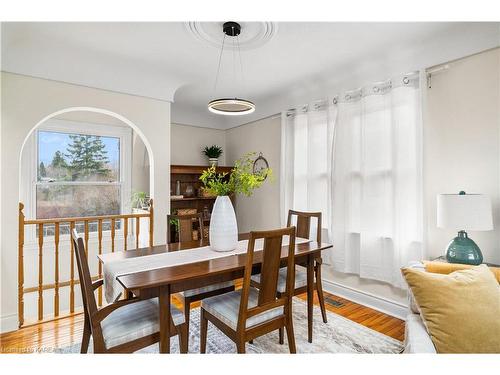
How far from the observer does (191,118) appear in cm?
447

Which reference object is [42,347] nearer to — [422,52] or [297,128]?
[297,128]

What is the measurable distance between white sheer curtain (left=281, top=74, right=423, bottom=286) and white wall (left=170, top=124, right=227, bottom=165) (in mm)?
1790

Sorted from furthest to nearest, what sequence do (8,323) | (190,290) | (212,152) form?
1. (212,152)
2. (8,323)
3. (190,290)

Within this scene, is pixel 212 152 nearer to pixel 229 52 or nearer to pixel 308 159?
pixel 308 159

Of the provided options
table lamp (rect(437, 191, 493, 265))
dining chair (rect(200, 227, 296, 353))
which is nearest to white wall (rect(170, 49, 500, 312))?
table lamp (rect(437, 191, 493, 265))

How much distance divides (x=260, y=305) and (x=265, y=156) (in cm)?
272

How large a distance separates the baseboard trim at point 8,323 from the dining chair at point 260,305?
5.86ft

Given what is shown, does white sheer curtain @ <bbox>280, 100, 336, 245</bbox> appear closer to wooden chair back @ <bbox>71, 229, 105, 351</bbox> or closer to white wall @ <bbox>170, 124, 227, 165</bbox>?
white wall @ <bbox>170, 124, 227, 165</bbox>

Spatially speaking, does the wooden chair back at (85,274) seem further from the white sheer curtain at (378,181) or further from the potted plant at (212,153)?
the potted plant at (212,153)

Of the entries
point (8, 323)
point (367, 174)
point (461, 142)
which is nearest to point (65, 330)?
point (8, 323)

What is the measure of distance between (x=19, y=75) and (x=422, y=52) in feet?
11.7

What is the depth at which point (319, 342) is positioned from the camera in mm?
2150
